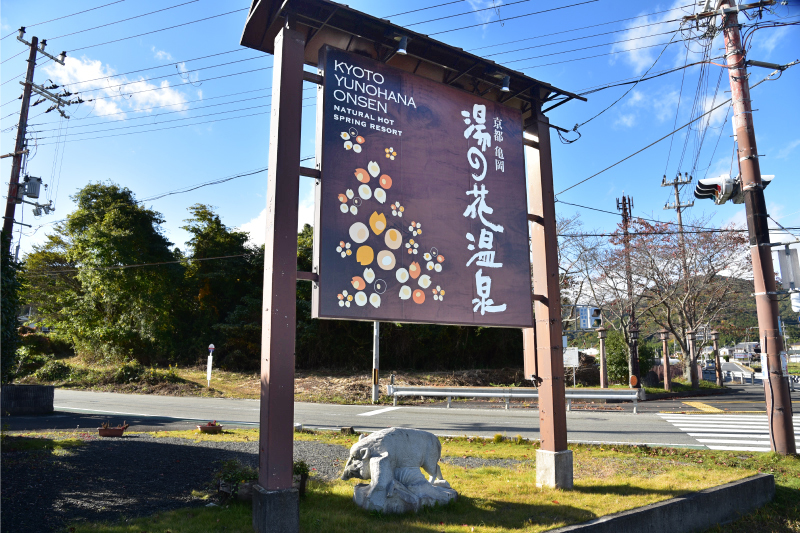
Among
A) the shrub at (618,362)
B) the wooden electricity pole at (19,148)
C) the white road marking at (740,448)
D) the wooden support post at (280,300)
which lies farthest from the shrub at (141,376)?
the white road marking at (740,448)

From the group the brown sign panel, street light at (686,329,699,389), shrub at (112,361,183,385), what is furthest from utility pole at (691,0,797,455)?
shrub at (112,361,183,385)

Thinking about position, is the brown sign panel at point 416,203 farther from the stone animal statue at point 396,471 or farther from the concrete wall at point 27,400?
the concrete wall at point 27,400

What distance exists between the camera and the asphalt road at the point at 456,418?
11984 millimetres

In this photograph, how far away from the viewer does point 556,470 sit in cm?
639

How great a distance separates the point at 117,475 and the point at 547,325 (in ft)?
20.5

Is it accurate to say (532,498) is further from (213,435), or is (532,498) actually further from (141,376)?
(141,376)

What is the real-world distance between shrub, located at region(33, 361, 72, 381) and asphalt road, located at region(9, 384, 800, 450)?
17.5ft

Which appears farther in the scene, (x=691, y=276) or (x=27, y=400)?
(x=691, y=276)

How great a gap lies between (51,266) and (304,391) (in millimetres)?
25071

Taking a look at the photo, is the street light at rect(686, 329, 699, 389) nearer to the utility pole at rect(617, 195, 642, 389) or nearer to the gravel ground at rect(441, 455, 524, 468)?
the utility pole at rect(617, 195, 642, 389)

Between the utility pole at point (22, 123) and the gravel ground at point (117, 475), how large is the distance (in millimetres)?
9752

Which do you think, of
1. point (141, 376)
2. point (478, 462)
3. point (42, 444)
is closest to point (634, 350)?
point (478, 462)

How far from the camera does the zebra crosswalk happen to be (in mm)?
10586

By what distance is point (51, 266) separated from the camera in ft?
116
